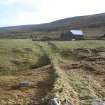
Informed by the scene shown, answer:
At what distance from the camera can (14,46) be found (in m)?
52.2

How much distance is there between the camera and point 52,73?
34.1 metres

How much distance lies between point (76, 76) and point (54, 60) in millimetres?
10669

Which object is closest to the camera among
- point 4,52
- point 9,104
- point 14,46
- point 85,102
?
point 9,104

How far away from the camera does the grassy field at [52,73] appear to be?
939 inches

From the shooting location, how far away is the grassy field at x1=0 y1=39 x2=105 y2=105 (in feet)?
78.2

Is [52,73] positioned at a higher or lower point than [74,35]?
higher

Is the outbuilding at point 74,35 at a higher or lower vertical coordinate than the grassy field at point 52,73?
lower

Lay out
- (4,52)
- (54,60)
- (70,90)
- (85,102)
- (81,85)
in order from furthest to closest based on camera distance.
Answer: (4,52)
(54,60)
(81,85)
(70,90)
(85,102)

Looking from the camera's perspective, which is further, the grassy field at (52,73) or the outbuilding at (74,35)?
the outbuilding at (74,35)

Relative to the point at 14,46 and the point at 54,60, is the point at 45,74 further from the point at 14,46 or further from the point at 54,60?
the point at 14,46

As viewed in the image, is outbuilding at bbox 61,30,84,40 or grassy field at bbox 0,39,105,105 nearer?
grassy field at bbox 0,39,105,105

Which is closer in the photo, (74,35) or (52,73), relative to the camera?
(52,73)

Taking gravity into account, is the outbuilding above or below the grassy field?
below

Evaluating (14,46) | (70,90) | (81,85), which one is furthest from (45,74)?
(14,46)
